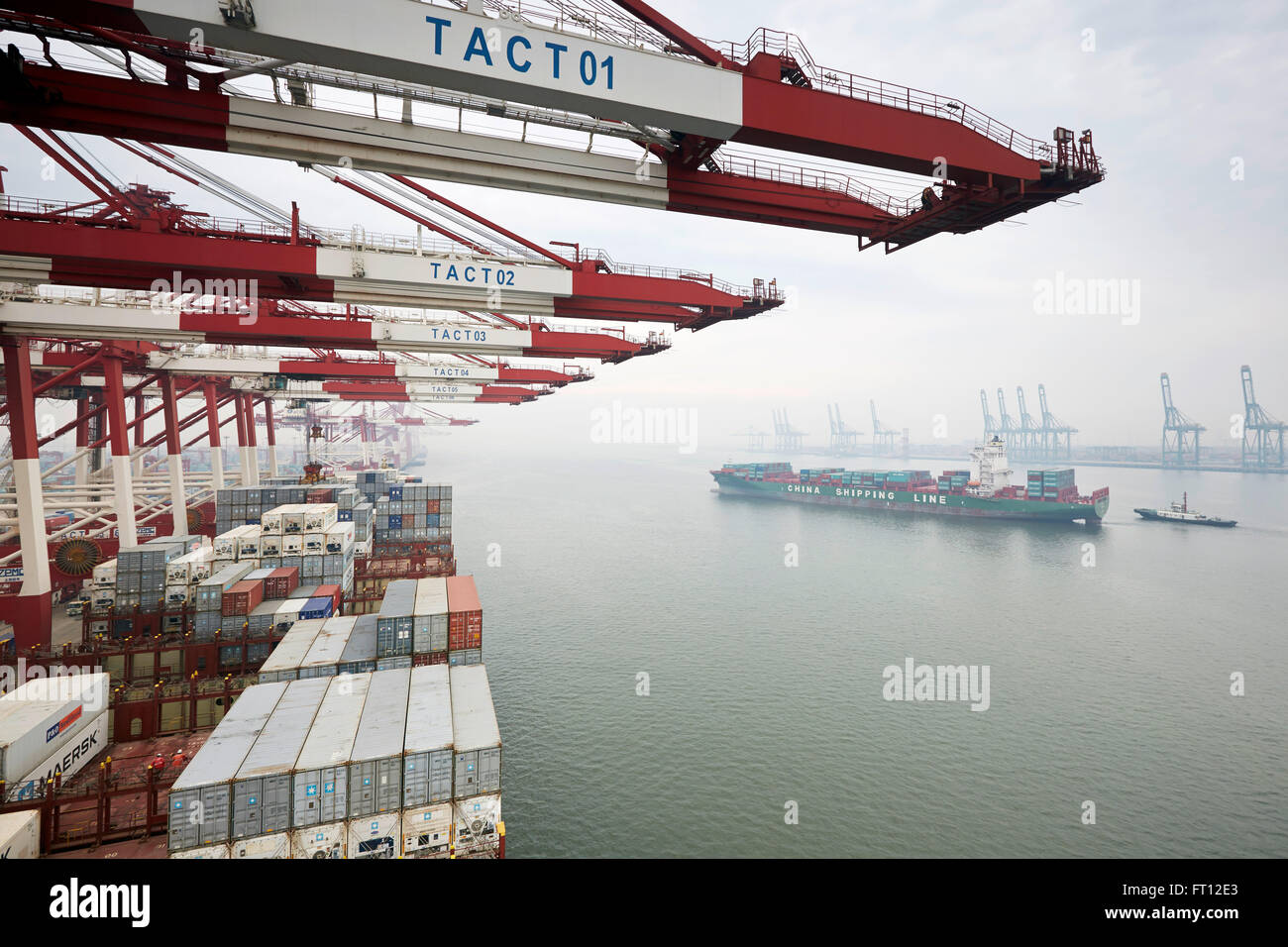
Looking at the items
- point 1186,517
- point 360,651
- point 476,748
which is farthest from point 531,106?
point 1186,517

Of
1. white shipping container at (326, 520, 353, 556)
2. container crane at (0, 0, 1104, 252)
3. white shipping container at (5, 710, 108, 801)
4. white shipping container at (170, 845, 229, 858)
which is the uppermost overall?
container crane at (0, 0, 1104, 252)

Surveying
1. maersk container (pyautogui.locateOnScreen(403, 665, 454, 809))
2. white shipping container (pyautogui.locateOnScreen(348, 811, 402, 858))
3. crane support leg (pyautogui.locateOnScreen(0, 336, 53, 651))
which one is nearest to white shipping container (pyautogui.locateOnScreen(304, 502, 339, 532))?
crane support leg (pyautogui.locateOnScreen(0, 336, 53, 651))

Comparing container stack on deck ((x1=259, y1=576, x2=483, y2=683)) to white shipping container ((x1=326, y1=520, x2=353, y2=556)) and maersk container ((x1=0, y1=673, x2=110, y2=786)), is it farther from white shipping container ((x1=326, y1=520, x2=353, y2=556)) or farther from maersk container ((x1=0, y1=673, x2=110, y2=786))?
white shipping container ((x1=326, y1=520, x2=353, y2=556))

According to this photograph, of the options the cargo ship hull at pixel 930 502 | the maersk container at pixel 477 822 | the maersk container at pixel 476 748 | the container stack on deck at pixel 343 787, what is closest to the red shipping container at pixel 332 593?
the container stack on deck at pixel 343 787

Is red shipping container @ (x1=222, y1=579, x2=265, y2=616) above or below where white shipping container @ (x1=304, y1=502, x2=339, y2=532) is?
below
